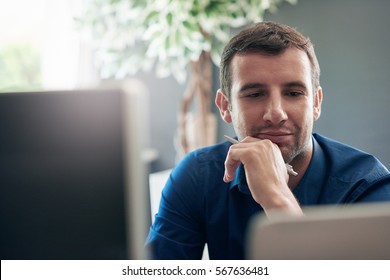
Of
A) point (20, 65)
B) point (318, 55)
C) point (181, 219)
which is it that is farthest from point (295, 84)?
point (20, 65)

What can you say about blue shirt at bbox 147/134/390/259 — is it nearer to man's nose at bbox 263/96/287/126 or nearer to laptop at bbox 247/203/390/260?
man's nose at bbox 263/96/287/126

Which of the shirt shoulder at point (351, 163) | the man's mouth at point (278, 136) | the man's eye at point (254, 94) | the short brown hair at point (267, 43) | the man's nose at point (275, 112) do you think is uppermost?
the short brown hair at point (267, 43)

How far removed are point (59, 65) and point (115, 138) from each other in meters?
2.21

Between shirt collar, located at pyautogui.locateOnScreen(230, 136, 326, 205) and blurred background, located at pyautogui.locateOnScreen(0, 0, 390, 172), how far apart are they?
0.83 meters

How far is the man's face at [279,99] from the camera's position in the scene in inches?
38.2

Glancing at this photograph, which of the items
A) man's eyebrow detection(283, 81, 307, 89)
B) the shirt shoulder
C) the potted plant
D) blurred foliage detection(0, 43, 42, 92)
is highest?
blurred foliage detection(0, 43, 42, 92)

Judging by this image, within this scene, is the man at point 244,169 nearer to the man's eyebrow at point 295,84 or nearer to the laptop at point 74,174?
the man's eyebrow at point 295,84

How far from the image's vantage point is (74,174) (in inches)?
16.1

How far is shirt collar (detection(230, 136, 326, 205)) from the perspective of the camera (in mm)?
992

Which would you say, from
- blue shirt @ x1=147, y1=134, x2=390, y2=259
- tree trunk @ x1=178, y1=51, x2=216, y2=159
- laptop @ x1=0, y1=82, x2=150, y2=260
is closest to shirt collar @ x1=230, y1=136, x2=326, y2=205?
blue shirt @ x1=147, y1=134, x2=390, y2=259

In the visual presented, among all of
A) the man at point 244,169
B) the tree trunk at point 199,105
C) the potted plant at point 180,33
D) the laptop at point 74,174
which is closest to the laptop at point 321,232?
the laptop at point 74,174

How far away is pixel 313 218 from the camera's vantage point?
34 centimetres

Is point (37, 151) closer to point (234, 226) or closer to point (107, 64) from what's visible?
point (234, 226)

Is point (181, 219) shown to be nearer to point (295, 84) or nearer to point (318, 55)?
point (295, 84)
